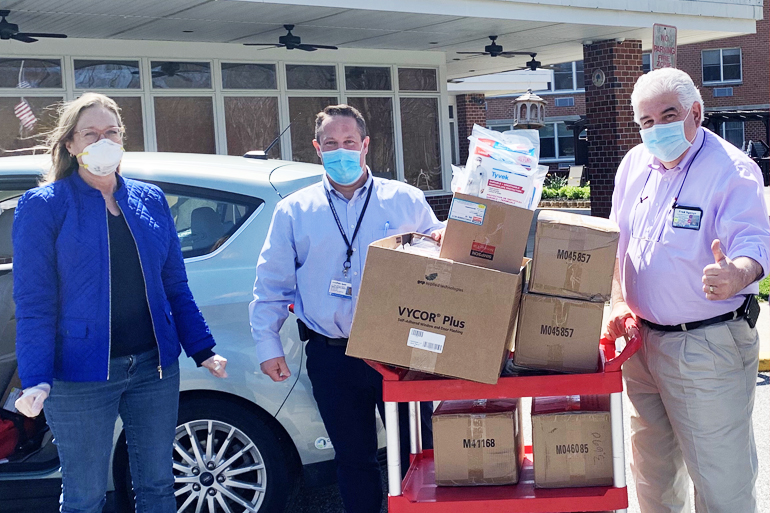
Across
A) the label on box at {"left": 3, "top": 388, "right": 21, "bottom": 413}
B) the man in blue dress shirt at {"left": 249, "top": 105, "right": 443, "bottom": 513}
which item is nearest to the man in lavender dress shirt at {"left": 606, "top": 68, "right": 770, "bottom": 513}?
the man in blue dress shirt at {"left": 249, "top": 105, "right": 443, "bottom": 513}

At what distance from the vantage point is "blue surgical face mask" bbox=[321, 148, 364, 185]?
11.4 feet

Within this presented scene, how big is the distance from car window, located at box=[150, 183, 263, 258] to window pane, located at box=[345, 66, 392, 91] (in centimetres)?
989

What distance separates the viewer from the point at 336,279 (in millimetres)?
3434

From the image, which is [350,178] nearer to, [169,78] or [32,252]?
[32,252]

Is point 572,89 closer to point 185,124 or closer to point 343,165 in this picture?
point 185,124

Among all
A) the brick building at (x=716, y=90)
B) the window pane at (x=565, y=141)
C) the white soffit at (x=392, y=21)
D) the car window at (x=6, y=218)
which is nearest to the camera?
the car window at (x=6, y=218)

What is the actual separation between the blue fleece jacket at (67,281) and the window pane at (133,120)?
888 centimetres

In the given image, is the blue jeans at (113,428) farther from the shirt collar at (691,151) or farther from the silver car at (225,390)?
the shirt collar at (691,151)

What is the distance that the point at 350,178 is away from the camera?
3494mm

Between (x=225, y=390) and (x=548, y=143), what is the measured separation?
124 feet

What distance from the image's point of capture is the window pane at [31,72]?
10.8 m

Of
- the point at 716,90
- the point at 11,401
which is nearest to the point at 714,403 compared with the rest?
the point at 11,401

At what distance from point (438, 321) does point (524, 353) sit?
1.13 ft

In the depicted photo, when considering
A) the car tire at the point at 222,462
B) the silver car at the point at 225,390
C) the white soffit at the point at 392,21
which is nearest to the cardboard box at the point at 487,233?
the silver car at the point at 225,390
